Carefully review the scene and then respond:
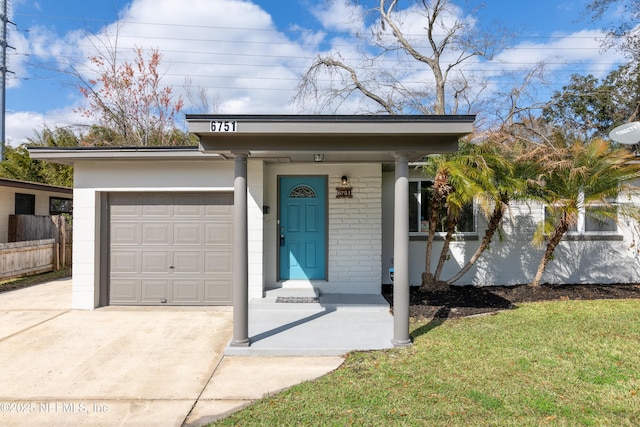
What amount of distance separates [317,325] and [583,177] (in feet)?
18.0

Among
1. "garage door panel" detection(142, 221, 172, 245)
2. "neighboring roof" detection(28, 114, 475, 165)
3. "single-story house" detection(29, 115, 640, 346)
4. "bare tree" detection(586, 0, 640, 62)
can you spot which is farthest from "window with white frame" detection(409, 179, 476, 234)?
"bare tree" detection(586, 0, 640, 62)

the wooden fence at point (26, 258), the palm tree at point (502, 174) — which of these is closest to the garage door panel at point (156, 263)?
the wooden fence at point (26, 258)

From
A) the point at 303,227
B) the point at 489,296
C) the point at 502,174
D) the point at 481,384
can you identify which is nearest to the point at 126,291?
the point at 303,227

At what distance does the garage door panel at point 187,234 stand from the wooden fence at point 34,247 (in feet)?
17.8

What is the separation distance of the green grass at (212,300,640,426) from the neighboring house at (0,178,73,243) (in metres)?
11.8

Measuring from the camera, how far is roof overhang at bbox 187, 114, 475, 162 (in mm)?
4375

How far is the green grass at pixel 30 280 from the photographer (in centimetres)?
895

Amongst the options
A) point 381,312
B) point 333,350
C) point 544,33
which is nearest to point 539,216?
point 381,312

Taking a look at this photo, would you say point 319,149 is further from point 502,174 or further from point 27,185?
point 27,185

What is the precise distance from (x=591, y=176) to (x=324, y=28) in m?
13.4

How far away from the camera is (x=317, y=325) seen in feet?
18.1

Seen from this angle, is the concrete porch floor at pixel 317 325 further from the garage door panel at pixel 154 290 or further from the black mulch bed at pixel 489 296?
the garage door panel at pixel 154 290

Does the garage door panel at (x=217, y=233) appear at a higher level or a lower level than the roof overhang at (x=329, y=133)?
lower

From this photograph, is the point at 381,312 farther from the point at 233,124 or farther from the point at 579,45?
the point at 579,45
